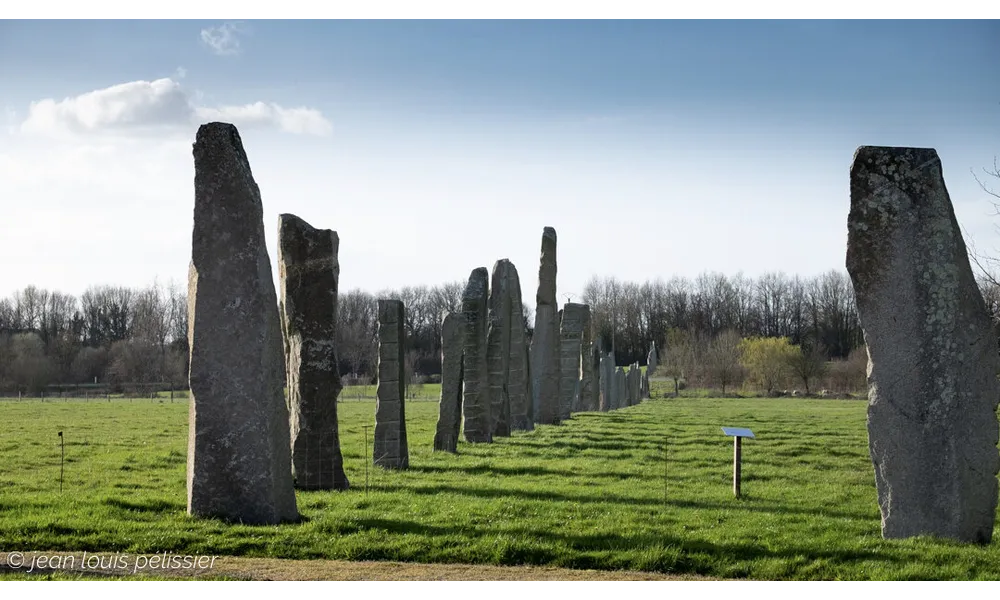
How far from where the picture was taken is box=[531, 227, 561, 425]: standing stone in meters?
23.6

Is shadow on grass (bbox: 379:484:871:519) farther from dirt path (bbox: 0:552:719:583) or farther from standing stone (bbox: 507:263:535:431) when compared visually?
standing stone (bbox: 507:263:535:431)

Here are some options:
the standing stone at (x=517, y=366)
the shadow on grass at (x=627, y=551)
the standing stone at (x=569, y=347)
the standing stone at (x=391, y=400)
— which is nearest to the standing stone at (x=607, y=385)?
the standing stone at (x=569, y=347)

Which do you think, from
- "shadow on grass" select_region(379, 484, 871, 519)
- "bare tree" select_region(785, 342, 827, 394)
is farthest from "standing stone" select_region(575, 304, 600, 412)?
"bare tree" select_region(785, 342, 827, 394)

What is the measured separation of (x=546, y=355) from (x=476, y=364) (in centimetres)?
703

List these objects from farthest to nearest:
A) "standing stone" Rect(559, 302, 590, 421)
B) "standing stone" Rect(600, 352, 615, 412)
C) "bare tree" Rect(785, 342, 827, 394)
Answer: "bare tree" Rect(785, 342, 827, 394), "standing stone" Rect(600, 352, 615, 412), "standing stone" Rect(559, 302, 590, 421)

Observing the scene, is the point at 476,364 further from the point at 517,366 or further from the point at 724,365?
the point at 724,365

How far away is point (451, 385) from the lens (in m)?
16.2

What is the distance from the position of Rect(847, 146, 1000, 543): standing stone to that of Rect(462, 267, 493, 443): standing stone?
893 centimetres

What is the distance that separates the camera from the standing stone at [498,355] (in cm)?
1883

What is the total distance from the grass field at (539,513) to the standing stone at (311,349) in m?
0.55

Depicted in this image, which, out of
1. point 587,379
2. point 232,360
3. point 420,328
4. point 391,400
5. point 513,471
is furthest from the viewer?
point 420,328

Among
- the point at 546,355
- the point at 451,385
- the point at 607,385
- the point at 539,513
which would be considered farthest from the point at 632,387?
the point at 539,513

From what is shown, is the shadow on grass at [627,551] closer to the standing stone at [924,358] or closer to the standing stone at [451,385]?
the standing stone at [924,358]

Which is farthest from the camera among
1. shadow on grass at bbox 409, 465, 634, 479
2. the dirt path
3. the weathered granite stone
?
the weathered granite stone
